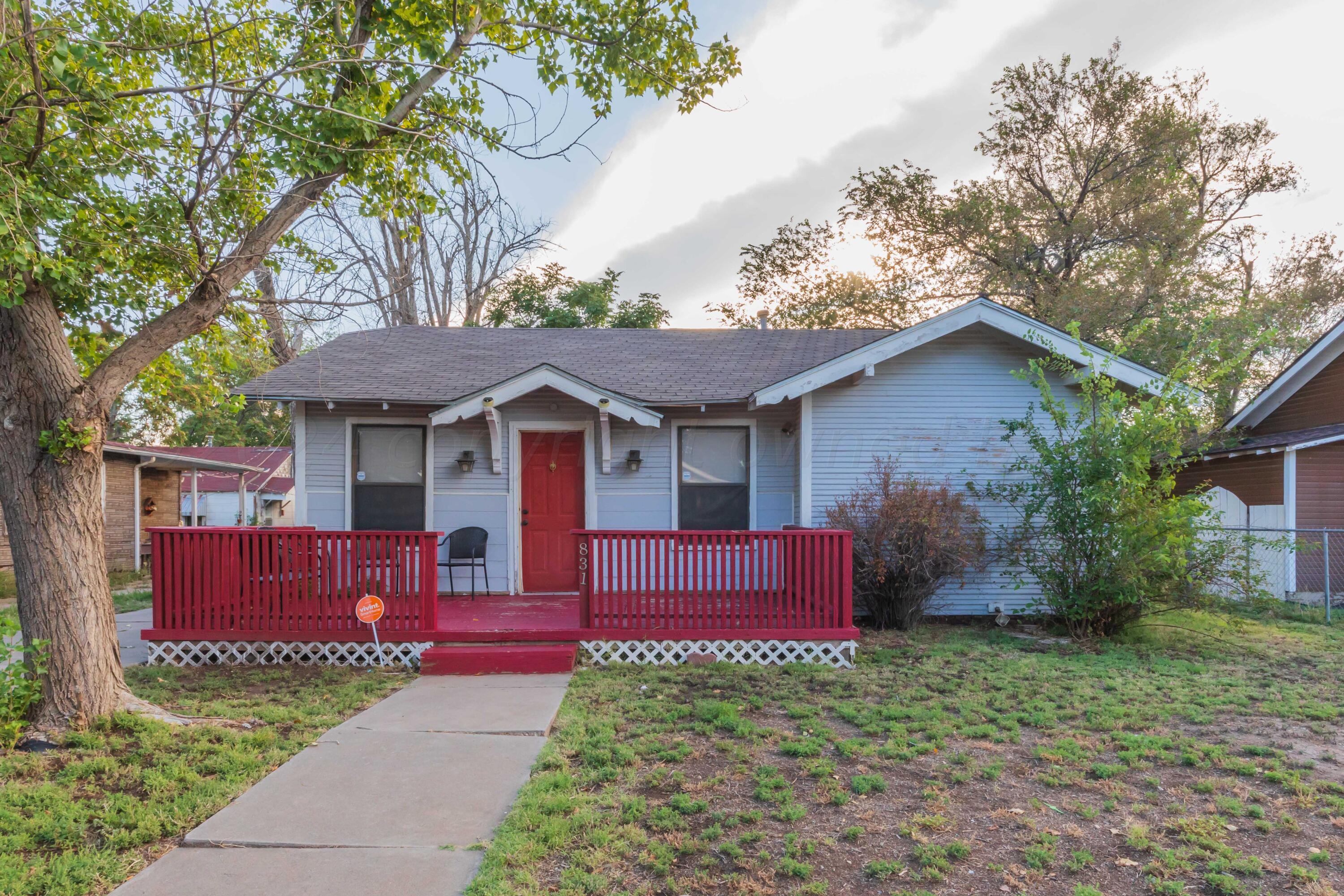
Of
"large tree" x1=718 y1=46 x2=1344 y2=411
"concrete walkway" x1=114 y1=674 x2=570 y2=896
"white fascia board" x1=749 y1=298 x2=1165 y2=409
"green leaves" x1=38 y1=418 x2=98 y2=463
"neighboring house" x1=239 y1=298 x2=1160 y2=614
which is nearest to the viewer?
"concrete walkway" x1=114 y1=674 x2=570 y2=896

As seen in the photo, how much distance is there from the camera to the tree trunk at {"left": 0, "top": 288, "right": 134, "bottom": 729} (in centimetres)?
446

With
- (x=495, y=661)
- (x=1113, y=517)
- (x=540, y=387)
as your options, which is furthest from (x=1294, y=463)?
(x=495, y=661)

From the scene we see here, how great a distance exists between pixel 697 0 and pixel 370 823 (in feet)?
22.2

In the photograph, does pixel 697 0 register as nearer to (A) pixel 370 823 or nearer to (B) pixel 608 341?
(B) pixel 608 341

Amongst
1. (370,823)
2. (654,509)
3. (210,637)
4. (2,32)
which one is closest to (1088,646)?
(654,509)

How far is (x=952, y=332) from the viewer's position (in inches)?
330

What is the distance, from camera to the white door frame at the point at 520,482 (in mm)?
8992

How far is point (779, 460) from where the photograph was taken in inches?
360

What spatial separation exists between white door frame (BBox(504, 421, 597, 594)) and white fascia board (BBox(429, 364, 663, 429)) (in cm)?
89

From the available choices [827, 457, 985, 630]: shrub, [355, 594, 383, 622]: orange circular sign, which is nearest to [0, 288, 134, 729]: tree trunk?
[355, 594, 383, 622]: orange circular sign

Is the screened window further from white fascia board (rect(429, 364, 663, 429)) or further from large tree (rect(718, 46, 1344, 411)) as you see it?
large tree (rect(718, 46, 1344, 411))

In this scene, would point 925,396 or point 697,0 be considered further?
point 925,396

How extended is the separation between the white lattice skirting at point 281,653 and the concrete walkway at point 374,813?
56.1 inches

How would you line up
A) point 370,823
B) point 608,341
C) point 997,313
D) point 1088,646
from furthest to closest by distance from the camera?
1. point 608,341
2. point 997,313
3. point 1088,646
4. point 370,823
